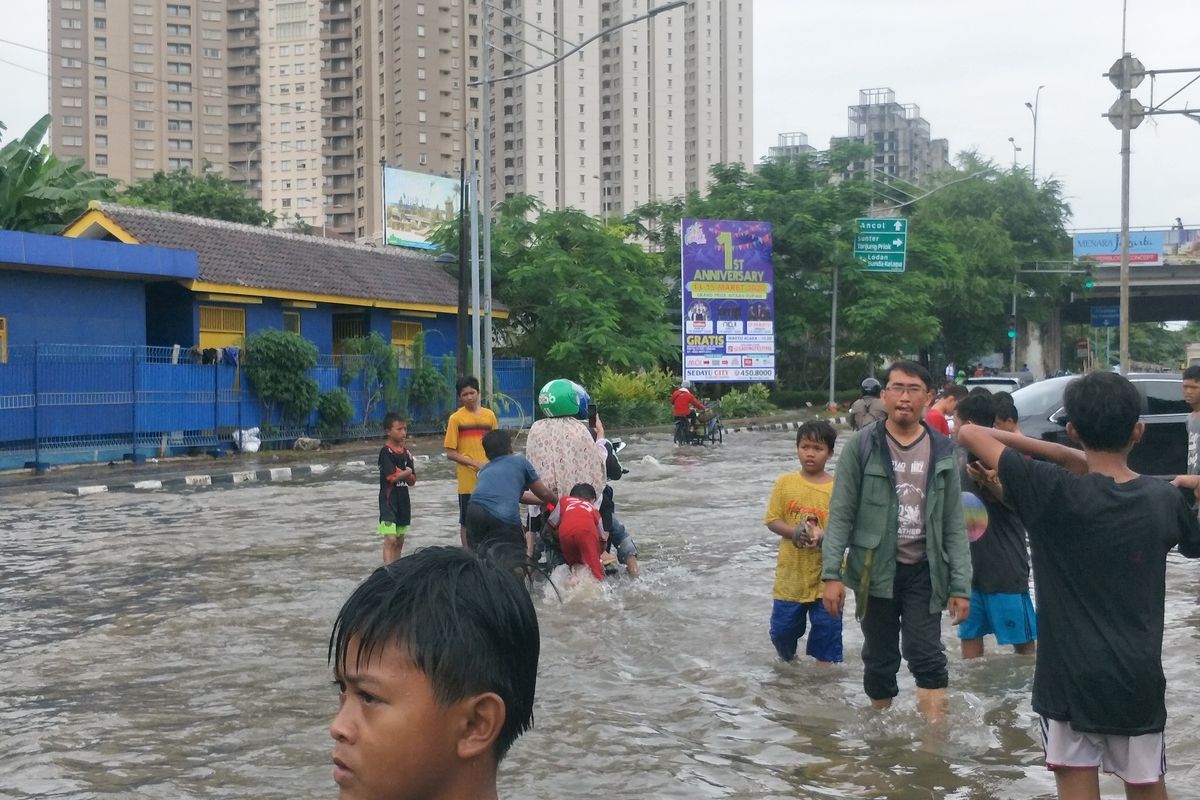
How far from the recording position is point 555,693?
23.6ft

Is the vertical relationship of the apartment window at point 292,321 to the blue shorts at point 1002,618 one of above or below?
above

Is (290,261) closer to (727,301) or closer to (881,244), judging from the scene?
(727,301)

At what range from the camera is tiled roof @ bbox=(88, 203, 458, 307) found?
28969 millimetres

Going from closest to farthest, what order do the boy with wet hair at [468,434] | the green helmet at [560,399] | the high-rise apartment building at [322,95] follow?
the green helmet at [560,399] < the boy with wet hair at [468,434] < the high-rise apartment building at [322,95]

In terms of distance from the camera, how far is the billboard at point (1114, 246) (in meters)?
61.7

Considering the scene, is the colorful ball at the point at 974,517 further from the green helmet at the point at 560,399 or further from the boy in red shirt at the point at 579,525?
the green helmet at the point at 560,399

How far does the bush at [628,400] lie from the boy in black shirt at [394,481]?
82.6ft

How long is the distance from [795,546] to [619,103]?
132 metres

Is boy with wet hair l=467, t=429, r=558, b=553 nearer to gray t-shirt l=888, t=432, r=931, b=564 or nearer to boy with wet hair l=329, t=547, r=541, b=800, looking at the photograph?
gray t-shirt l=888, t=432, r=931, b=564

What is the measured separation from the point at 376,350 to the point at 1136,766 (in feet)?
92.6

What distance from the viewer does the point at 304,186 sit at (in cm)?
12500

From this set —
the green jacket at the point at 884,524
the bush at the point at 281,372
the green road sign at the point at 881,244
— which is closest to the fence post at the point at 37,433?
the bush at the point at 281,372

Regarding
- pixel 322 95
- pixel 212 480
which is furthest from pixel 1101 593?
pixel 322 95

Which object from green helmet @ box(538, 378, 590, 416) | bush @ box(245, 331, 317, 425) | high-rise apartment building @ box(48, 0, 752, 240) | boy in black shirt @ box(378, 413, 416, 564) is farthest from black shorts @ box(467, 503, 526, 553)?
high-rise apartment building @ box(48, 0, 752, 240)
